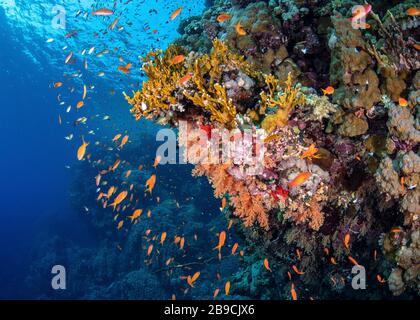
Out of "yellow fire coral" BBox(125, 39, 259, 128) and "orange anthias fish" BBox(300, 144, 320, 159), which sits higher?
"yellow fire coral" BBox(125, 39, 259, 128)

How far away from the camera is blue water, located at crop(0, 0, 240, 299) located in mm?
26219

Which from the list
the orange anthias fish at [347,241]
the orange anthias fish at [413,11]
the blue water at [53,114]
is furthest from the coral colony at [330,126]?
the blue water at [53,114]

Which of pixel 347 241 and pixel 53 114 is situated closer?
pixel 347 241

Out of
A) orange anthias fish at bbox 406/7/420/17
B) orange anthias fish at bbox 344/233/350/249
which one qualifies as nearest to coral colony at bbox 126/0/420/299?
orange anthias fish at bbox 406/7/420/17

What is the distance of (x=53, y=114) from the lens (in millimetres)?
57125

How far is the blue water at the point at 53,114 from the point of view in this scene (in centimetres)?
2622

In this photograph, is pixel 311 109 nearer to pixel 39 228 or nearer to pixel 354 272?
pixel 354 272

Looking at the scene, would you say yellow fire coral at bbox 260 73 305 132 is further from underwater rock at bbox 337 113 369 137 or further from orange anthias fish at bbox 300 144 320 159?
underwater rock at bbox 337 113 369 137

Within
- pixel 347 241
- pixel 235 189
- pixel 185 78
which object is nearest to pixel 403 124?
pixel 347 241

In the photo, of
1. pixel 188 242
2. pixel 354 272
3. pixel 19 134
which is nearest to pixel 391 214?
pixel 354 272

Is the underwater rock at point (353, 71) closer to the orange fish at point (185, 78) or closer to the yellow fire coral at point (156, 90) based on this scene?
the orange fish at point (185, 78)

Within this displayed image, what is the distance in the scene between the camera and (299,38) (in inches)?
260

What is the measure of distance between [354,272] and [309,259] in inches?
39.7

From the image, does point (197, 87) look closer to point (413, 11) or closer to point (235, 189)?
point (235, 189)
